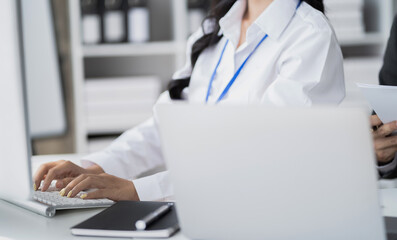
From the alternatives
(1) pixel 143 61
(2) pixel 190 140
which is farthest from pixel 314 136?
(1) pixel 143 61

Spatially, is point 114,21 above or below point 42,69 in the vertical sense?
above

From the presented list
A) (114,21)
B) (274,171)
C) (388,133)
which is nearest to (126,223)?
(274,171)

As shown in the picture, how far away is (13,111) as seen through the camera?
0.97m

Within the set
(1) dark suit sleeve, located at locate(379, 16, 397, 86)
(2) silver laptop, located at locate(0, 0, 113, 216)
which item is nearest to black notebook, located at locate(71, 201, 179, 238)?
(2) silver laptop, located at locate(0, 0, 113, 216)

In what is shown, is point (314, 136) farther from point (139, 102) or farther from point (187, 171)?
point (139, 102)

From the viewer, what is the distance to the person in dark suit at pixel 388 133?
1.33 metres

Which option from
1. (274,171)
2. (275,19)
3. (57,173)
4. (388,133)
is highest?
(275,19)

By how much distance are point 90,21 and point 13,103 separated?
225 cm

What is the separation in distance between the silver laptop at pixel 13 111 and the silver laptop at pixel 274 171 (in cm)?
29

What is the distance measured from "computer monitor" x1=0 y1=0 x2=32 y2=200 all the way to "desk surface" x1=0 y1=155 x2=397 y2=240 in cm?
7

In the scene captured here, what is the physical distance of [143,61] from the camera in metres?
3.54

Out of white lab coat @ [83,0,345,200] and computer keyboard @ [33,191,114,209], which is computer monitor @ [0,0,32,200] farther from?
white lab coat @ [83,0,345,200]

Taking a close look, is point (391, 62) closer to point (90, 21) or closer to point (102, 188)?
point (102, 188)

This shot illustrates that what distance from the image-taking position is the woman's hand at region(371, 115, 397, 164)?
4.24ft
